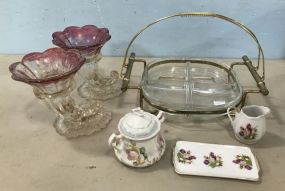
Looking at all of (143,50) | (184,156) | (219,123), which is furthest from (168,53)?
(184,156)

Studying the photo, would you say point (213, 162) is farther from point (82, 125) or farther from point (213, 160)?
point (82, 125)

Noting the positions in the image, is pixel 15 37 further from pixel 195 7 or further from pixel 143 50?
pixel 195 7

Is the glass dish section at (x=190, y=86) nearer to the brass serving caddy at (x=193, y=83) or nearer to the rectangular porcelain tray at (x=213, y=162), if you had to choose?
the brass serving caddy at (x=193, y=83)

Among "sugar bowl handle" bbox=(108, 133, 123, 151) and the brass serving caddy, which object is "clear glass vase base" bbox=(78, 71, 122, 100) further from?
"sugar bowl handle" bbox=(108, 133, 123, 151)

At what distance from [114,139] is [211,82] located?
36 centimetres

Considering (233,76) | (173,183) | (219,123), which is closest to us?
(173,183)

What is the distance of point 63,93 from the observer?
0.71 meters

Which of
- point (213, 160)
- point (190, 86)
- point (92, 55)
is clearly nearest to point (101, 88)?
point (92, 55)

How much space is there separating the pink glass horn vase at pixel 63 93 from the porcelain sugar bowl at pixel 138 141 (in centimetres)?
13

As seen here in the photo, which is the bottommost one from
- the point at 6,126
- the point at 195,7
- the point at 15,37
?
the point at 6,126

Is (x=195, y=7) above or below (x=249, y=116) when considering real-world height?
above

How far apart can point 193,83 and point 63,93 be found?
1.13ft

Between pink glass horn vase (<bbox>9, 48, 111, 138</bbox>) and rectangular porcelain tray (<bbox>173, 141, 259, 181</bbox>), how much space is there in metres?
0.21

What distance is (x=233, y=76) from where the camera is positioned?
85 cm
